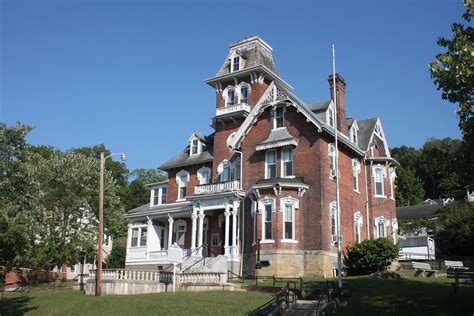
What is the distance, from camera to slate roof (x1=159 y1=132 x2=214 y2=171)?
4550cm

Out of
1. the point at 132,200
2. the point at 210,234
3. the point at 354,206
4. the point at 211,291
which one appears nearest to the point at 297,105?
the point at 354,206

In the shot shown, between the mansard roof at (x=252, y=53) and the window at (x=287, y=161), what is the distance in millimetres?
9839

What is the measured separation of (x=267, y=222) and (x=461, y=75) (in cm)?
2088

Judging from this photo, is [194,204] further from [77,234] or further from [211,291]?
[211,291]

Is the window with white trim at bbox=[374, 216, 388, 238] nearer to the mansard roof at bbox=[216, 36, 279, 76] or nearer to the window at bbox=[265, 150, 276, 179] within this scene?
the window at bbox=[265, 150, 276, 179]

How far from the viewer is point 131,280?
Result: 30.3 m

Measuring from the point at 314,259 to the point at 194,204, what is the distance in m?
10.3

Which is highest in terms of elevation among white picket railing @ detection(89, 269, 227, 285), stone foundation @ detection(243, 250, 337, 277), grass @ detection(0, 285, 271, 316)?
stone foundation @ detection(243, 250, 337, 277)

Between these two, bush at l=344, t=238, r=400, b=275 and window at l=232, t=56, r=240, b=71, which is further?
window at l=232, t=56, r=240, b=71

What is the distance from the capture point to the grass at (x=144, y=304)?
22981mm

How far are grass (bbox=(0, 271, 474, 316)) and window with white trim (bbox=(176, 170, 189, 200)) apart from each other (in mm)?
16674

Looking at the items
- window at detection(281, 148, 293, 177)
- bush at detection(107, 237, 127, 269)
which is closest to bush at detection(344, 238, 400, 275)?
window at detection(281, 148, 293, 177)

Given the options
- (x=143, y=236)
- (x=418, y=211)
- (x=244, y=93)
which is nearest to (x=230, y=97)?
(x=244, y=93)

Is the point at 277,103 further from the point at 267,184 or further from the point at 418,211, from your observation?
the point at 418,211
